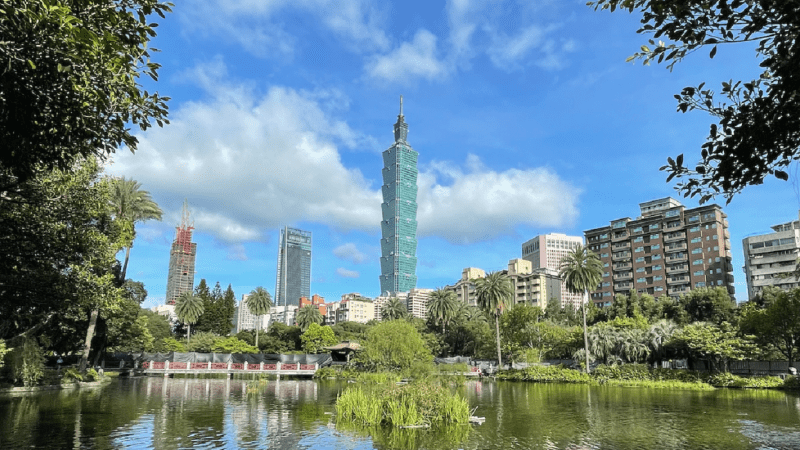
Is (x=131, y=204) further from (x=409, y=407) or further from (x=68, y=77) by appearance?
(x=68, y=77)

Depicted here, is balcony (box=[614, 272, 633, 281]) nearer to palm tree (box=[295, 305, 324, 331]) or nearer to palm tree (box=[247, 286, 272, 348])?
palm tree (box=[295, 305, 324, 331])

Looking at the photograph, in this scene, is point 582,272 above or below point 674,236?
below

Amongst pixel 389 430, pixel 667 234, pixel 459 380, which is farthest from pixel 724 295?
pixel 389 430

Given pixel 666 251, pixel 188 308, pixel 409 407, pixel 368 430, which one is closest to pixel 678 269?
pixel 666 251

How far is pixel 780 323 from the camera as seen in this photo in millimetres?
45156

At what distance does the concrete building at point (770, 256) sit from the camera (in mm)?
98938

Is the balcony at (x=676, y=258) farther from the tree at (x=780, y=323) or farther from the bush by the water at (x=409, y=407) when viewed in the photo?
the bush by the water at (x=409, y=407)

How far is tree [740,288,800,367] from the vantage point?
44.1 m

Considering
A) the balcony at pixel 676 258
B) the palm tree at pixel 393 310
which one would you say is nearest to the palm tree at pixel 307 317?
the palm tree at pixel 393 310

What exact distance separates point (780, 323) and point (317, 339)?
212 ft

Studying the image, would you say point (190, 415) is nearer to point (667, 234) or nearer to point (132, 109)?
point (132, 109)

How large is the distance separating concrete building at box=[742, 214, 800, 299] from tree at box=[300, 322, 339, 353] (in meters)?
85.2

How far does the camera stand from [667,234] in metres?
116

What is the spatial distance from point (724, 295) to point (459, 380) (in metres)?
62.8
